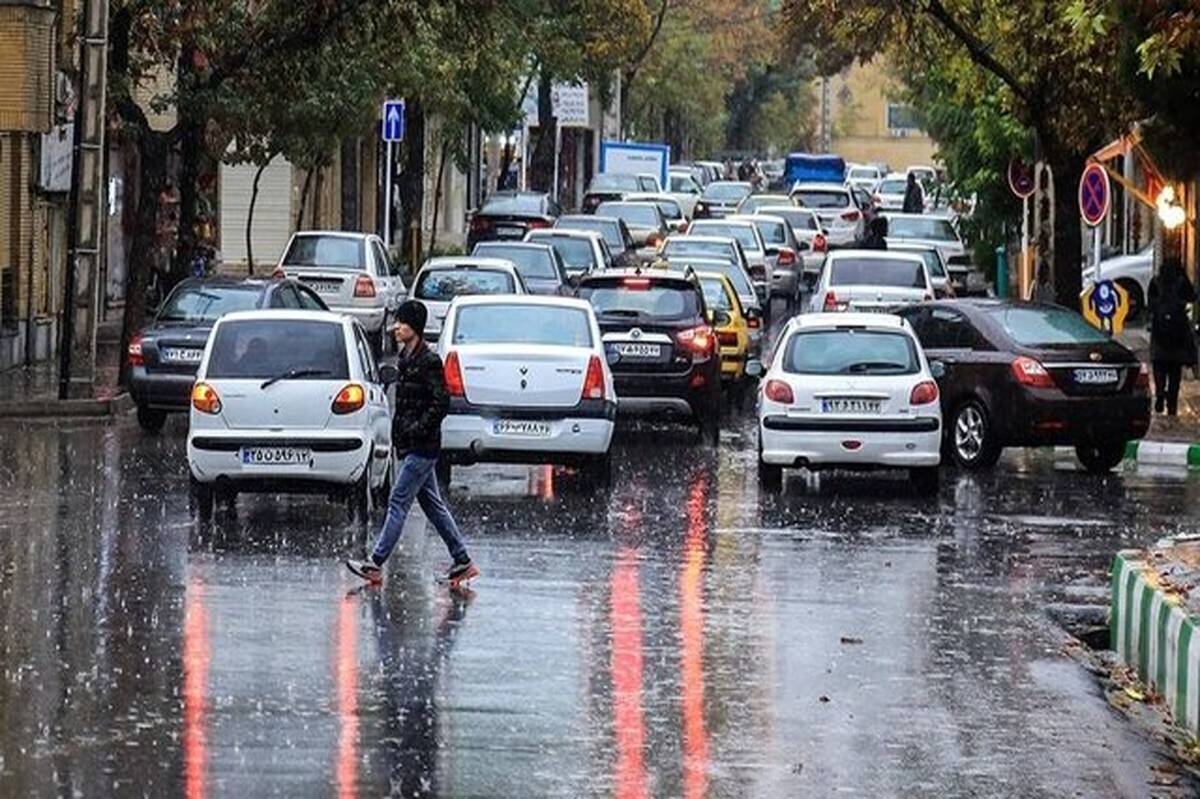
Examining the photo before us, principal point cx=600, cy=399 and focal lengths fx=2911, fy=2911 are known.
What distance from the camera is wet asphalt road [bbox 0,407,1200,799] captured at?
1197cm

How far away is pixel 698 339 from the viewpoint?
95.4ft

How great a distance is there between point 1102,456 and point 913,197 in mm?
49756

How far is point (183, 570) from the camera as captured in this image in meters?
18.3

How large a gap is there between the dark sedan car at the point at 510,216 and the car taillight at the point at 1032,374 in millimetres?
28128

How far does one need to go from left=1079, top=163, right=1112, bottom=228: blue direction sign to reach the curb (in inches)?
709

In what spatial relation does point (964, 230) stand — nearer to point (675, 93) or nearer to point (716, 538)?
point (716, 538)

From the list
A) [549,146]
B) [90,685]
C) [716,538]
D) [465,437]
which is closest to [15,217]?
[465,437]

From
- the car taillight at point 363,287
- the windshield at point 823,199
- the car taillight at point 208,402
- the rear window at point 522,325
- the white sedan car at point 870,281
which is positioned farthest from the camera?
the windshield at point 823,199

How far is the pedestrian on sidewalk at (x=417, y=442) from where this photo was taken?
17.8m

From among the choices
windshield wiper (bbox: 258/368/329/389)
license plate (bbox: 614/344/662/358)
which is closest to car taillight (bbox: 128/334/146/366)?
license plate (bbox: 614/344/662/358)

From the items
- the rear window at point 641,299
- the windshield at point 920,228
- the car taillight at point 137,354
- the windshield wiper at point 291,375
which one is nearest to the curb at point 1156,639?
the windshield wiper at point 291,375

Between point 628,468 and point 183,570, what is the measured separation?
9.00 m

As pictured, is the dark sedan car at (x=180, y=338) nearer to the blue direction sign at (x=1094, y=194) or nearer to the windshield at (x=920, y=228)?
the blue direction sign at (x=1094, y=194)

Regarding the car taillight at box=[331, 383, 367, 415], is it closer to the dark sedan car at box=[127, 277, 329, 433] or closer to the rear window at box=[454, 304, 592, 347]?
the rear window at box=[454, 304, 592, 347]
